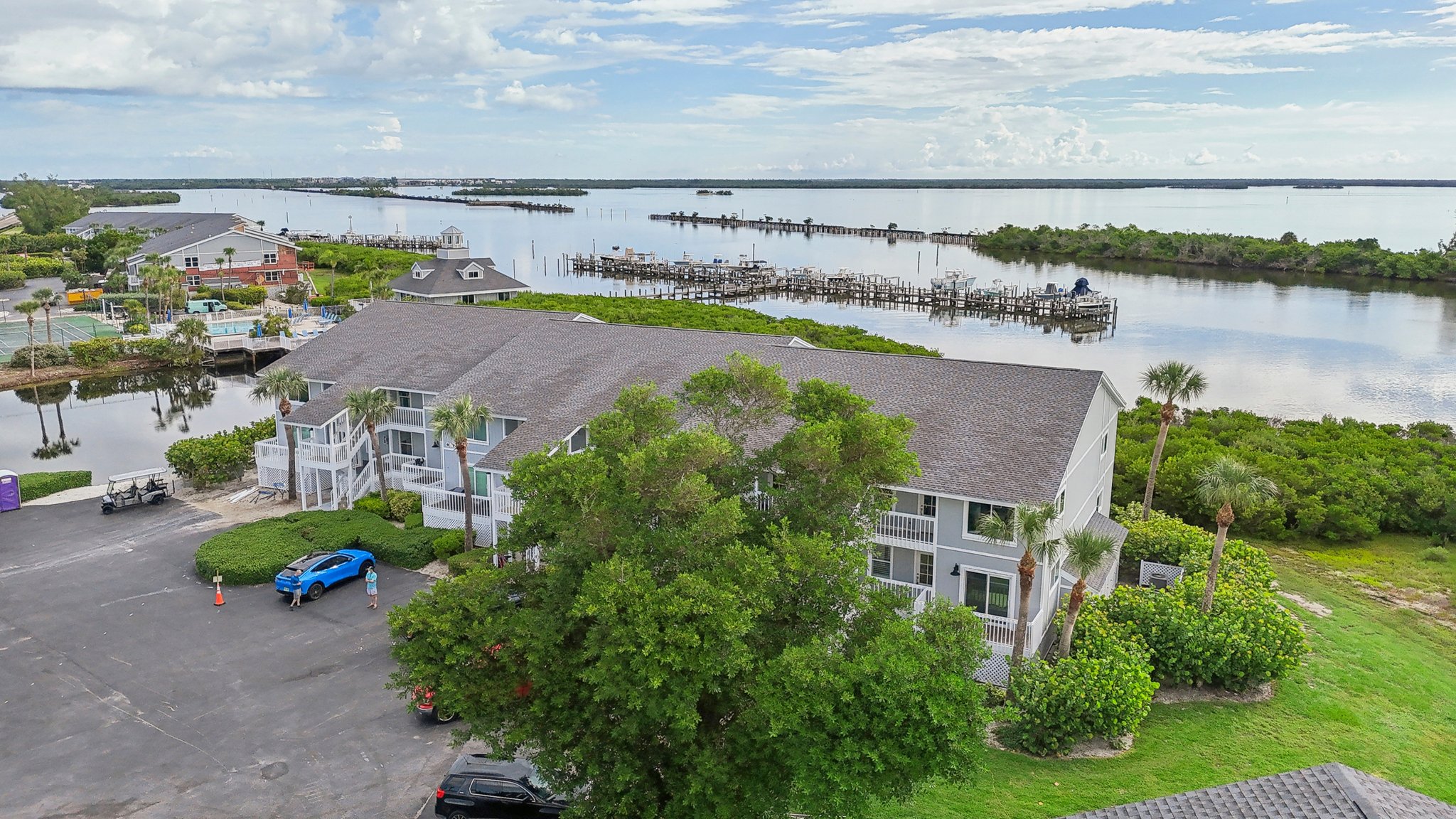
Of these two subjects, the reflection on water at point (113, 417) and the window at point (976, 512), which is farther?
the reflection on water at point (113, 417)

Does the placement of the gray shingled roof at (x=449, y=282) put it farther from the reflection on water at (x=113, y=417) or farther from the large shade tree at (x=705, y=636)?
the large shade tree at (x=705, y=636)

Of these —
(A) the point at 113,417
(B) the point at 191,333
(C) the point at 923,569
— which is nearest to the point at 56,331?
(B) the point at 191,333

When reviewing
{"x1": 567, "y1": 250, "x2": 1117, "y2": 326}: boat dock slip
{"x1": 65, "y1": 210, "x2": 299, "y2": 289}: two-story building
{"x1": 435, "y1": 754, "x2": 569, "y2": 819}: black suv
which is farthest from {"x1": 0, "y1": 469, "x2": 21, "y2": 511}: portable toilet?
{"x1": 567, "y1": 250, "x2": 1117, "y2": 326}: boat dock slip

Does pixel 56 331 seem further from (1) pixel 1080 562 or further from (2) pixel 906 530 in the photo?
(1) pixel 1080 562

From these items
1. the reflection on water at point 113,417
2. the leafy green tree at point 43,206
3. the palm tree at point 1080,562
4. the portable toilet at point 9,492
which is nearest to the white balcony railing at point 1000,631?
the palm tree at point 1080,562

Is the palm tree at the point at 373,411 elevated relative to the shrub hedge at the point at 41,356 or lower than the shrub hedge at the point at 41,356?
elevated

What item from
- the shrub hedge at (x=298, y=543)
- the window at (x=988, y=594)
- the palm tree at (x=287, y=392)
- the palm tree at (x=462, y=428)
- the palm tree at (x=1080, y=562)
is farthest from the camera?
the palm tree at (x=287, y=392)
